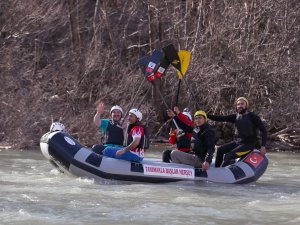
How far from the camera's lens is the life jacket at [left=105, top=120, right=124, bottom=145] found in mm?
10141

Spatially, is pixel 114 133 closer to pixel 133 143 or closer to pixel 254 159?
pixel 133 143

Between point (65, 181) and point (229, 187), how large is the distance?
Answer: 226cm

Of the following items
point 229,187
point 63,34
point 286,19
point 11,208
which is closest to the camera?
point 11,208

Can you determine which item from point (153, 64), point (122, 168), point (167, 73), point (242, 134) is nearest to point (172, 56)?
point (153, 64)

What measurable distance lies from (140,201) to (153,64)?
373 centimetres

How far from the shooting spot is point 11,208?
25.5 ft

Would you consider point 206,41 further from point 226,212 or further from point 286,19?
point 226,212

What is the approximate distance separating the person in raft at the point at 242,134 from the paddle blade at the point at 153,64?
1.55 metres

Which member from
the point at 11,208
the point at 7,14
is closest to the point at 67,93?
the point at 7,14

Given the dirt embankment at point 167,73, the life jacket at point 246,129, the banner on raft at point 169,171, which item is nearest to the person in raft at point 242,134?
the life jacket at point 246,129

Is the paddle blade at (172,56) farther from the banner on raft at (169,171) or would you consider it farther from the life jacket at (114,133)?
the banner on raft at (169,171)

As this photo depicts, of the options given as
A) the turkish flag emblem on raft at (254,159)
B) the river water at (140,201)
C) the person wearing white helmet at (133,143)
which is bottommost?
the river water at (140,201)

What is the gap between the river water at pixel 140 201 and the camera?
740 cm

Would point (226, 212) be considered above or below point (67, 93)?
below
